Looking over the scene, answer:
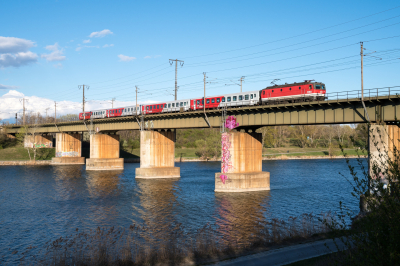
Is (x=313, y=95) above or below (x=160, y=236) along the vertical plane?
above

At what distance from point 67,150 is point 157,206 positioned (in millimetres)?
71904

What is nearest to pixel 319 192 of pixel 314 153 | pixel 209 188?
pixel 209 188

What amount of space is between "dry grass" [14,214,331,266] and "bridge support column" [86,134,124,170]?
56344 millimetres

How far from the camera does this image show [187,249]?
21484mm

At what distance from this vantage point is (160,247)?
23219mm

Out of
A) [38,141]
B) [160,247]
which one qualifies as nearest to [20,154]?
[38,141]

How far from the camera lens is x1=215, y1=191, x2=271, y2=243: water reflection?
27219 mm

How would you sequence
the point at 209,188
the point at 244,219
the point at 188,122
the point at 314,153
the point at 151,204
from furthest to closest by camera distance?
1. the point at 314,153
2. the point at 188,122
3. the point at 209,188
4. the point at 151,204
5. the point at 244,219

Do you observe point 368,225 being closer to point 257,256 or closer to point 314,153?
point 257,256

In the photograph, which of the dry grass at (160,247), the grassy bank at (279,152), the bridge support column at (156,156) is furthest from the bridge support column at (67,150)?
the dry grass at (160,247)

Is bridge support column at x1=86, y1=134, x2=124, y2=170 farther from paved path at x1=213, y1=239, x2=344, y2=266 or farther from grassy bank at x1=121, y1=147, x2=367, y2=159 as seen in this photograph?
paved path at x1=213, y1=239, x2=344, y2=266

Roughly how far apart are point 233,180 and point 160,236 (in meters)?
21.2

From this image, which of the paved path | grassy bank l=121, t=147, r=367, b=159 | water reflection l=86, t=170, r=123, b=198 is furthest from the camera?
grassy bank l=121, t=147, r=367, b=159

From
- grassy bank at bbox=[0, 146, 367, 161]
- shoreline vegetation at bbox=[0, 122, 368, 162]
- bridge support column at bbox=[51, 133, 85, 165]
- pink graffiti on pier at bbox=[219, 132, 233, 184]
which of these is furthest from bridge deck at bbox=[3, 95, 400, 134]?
grassy bank at bbox=[0, 146, 367, 161]
